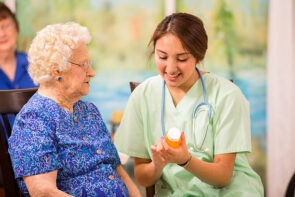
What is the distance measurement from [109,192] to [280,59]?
2085 millimetres

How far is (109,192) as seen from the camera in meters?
1.39

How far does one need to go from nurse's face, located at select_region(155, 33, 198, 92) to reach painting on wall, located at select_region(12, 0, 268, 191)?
1597mm

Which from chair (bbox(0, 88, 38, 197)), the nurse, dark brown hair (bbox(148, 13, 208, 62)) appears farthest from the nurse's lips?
chair (bbox(0, 88, 38, 197))

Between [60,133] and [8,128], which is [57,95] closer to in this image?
[60,133]

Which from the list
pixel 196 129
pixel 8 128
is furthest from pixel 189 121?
pixel 8 128

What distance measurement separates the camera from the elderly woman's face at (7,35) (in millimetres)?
2826

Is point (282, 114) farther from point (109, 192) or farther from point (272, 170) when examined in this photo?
point (109, 192)

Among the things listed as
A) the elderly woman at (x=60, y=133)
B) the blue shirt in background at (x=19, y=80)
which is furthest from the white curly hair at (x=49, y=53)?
the blue shirt in background at (x=19, y=80)

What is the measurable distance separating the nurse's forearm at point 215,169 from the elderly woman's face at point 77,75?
53 centimetres

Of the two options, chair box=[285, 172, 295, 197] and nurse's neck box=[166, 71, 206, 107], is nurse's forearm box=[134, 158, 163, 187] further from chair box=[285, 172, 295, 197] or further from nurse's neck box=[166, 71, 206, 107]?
chair box=[285, 172, 295, 197]

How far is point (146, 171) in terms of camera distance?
60.2 inches

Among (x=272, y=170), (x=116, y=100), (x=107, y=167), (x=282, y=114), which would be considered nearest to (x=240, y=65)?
(x=282, y=114)

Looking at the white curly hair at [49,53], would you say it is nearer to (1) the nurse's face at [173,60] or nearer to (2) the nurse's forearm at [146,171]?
(1) the nurse's face at [173,60]

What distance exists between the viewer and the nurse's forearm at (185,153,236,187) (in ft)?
4.50
